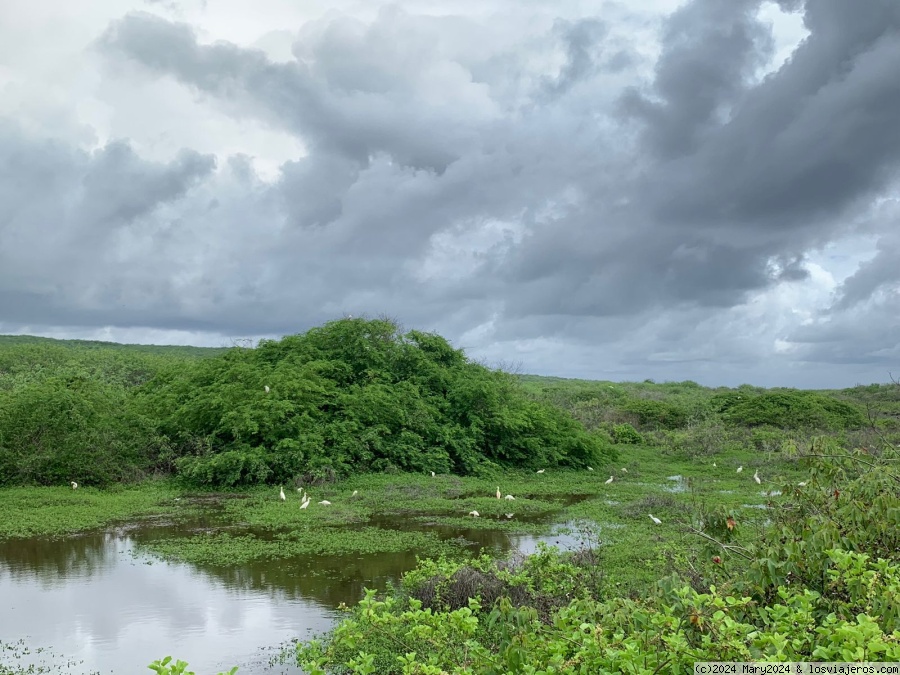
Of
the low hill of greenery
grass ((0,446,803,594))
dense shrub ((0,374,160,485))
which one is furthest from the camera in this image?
the low hill of greenery

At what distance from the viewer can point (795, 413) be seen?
31359 millimetres

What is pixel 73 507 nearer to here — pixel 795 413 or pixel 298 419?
pixel 298 419

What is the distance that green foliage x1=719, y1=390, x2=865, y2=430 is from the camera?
Result: 31.0 meters

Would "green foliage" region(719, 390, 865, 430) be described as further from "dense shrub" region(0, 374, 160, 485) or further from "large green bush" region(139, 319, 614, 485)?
"dense shrub" region(0, 374, 160, 485)

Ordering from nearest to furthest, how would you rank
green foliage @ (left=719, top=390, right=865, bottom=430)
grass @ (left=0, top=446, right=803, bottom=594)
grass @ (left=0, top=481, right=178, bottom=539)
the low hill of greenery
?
1. grass @ (left=0, top=446, right=803, bottom=594)
2. grass @ (left=0, top=481, right=178, bottom=539)
3. the low hill of greenery
4. green foliage @ (left=719, top=390, right=865, bottom=430)

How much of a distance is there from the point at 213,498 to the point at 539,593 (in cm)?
1186

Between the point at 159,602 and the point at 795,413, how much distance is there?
95.8 ft

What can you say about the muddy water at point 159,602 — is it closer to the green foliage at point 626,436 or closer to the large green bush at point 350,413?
the large green bush at point 350,413

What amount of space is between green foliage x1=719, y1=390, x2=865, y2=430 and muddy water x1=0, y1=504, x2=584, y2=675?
22.6 metres

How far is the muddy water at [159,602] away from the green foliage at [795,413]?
22551 mm

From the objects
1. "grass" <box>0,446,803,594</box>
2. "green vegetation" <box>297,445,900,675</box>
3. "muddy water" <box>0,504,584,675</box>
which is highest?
"green vegetation" <box>297,445,900,675</box>

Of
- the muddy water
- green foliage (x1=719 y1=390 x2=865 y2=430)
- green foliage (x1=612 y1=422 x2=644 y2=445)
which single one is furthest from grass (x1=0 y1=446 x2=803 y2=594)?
green foliage (x1=719 y1=390 x2=865 y2=430)

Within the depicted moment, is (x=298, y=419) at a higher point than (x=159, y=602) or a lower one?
higher

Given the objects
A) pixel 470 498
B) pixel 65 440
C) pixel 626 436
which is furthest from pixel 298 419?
→ pixel 626 436
